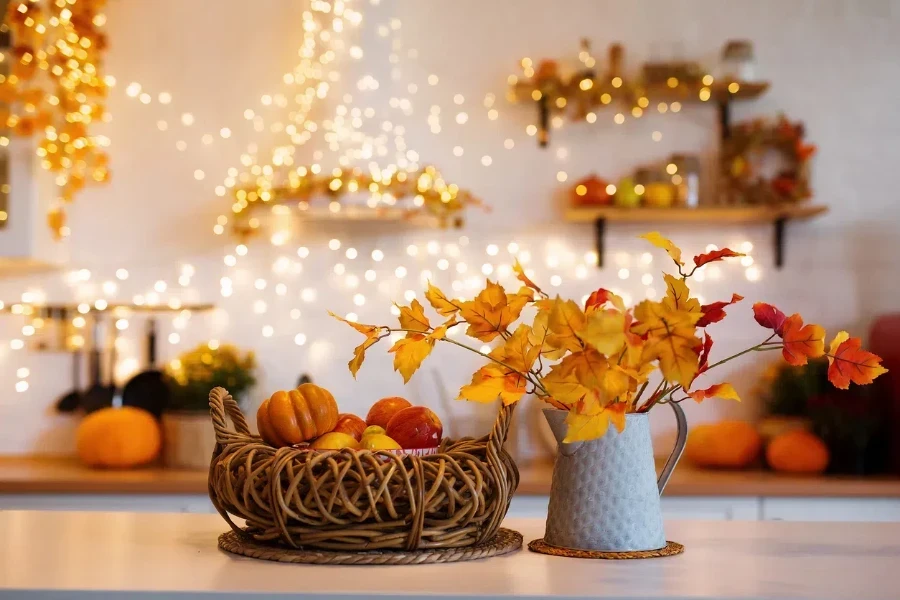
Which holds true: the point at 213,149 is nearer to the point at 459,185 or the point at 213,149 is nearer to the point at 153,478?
the point at 459,185

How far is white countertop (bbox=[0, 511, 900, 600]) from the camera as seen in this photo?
88cm

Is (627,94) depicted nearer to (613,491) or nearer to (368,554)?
(613,491)

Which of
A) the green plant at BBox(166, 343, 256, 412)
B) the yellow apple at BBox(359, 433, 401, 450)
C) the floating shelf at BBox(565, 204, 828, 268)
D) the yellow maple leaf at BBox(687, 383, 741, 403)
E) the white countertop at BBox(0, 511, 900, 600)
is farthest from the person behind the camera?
the floating shelf at BBox(565, 204, 828, 268)

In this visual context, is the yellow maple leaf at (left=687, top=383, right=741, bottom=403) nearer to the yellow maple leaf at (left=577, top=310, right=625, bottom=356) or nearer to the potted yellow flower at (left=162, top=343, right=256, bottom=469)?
the yellow maple leaf at (left=577, top=310, right=625, bottom=356)

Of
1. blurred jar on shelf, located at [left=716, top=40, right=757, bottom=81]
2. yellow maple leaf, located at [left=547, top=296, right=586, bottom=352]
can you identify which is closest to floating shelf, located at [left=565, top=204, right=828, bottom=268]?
blurred jar on shelf, located at [left=716, top=40, right=757, bottom=81]

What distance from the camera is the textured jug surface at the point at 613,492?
3.48 feet

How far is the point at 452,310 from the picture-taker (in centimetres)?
106

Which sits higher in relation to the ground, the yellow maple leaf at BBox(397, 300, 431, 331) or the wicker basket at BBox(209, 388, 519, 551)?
the yellow maple leaf at BBox(397, 300, 431, 331)

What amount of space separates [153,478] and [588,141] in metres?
1.47

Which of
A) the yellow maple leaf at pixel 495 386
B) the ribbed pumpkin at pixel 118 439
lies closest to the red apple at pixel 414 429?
the yellow maple leaf at pixel 495 386

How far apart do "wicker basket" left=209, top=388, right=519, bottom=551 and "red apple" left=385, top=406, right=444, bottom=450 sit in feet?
0.20

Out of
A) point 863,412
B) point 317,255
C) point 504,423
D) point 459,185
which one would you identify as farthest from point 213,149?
point 504,423

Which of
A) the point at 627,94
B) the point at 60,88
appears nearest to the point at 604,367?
the point at 627,94

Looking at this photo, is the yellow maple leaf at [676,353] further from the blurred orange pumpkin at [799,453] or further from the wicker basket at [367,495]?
the blurred orange pumpkin at [799,453]
